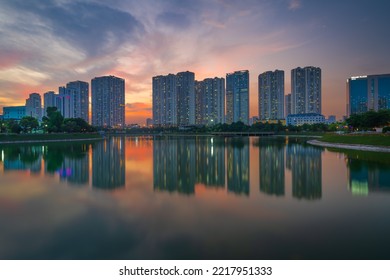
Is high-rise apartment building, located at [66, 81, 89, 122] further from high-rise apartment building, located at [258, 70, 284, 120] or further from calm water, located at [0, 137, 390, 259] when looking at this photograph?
calm water, located at [0, 137, 390, 259]

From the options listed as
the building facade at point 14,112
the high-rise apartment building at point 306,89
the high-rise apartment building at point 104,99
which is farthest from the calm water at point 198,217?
the high-rise apartment building at point 104,99

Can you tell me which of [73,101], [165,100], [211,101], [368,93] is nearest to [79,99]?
[73,101]

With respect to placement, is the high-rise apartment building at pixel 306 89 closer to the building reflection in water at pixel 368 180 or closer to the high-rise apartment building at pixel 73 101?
the high-rise apartment building at pixel 73 101

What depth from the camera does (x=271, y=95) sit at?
588 ft

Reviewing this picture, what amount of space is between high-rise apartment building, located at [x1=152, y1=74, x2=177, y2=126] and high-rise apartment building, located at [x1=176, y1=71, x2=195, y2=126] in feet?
10.3

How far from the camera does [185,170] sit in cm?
1752

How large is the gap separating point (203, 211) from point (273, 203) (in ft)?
9.54

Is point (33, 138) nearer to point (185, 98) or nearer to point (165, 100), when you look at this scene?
point (185, 98)

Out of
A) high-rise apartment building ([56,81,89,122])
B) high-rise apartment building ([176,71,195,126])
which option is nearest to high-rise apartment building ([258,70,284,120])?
high-rise apartment building ([176,71,195,126])

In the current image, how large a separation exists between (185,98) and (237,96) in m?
38.3

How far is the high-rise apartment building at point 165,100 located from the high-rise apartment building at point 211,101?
Answer: 19.7 m

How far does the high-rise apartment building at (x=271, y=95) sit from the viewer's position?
17450cm

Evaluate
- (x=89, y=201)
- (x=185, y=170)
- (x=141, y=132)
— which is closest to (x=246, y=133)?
(x=141, y=132)

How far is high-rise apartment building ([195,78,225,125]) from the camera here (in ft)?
568
